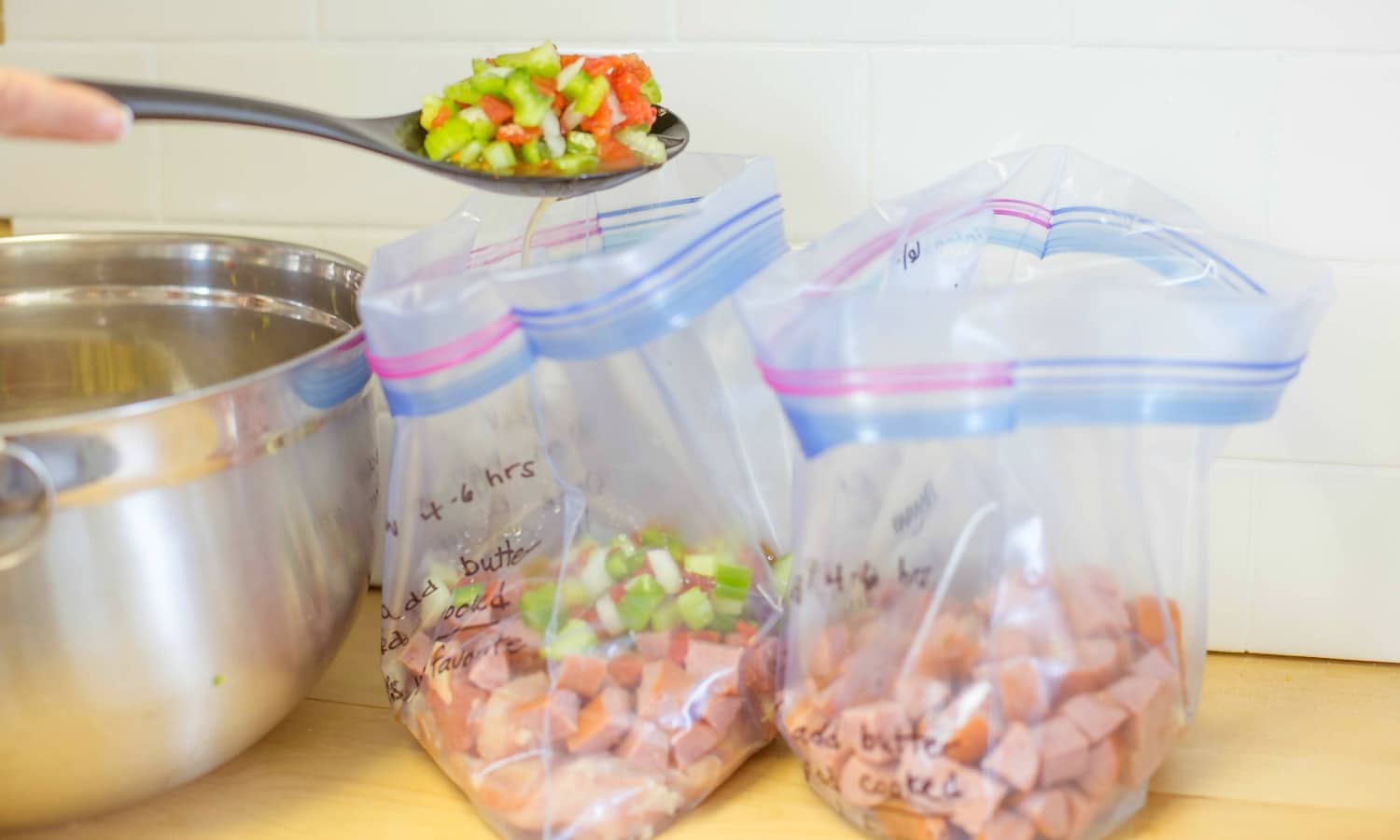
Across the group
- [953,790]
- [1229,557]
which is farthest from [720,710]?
[1229,557]

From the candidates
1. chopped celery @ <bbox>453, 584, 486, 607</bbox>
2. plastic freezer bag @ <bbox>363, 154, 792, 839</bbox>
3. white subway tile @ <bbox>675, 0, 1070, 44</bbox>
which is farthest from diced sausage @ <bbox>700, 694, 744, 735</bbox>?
white subway tile @ <bbox>675, 0, 1070, 44</bbox>

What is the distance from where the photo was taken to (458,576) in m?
0.67

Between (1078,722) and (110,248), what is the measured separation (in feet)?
1.96

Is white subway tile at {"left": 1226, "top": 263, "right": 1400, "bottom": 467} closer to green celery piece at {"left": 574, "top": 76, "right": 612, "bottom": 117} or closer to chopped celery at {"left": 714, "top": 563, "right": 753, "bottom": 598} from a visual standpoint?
chopped celery at {"left": 714, "top": 563, "right": 753, "bottom": 598}

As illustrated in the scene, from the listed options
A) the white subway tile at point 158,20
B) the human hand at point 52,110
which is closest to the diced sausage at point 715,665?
the human hand at point 52,110

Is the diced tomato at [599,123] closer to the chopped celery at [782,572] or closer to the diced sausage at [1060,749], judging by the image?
the chopped celery at [782,572]

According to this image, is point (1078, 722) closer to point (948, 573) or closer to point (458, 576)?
point (948, 573)

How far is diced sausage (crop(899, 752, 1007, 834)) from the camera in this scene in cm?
55

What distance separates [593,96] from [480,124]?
0.06 meters

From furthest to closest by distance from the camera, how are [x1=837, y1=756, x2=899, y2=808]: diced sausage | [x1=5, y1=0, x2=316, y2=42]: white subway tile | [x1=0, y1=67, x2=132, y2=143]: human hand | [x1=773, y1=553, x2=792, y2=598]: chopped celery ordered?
[x1=5, y1=0, x2=316, y2=42]: white subway tile
[x1=773, y1=553, x2=792, y2=598]: chopped celery
[x1=837, y1=756, x2=899, y2=808]: diced sausage
[x1=0, y1=67, x2=132, y2=143]: human hand

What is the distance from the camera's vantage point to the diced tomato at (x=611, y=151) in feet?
2.16

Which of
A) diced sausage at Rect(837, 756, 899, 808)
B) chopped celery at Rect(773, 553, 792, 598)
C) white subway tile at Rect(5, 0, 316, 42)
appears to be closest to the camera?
diced sausage at Rect(837, 756, 899, 808)

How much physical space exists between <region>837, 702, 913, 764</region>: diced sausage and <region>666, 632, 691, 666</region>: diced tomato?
88 mm

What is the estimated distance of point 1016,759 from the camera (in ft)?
1.82
